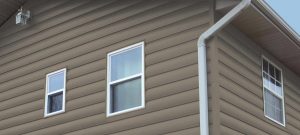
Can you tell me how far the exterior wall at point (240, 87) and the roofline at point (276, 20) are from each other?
2.20ft

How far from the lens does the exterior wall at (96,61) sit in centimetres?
951

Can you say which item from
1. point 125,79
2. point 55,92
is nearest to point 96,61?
point 125,79

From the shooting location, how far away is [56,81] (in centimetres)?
1172

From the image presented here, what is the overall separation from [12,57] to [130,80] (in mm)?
3866

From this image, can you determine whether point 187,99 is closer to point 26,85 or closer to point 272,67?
point 272,67

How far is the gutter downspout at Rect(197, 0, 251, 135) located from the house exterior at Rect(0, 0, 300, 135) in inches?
4.8

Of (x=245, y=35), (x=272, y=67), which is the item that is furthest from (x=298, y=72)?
(x=245, y=35)

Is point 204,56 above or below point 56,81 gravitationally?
below

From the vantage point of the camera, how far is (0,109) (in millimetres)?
12758

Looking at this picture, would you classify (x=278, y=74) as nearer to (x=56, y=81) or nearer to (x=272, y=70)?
(x=272, y=70)


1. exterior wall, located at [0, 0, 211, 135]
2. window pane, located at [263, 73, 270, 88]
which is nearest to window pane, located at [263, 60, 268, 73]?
window pane, located at [263, 73, 270, 88]

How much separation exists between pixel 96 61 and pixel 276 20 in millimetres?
3499

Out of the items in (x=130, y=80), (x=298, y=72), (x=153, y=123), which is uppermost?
(x=298, y=72)

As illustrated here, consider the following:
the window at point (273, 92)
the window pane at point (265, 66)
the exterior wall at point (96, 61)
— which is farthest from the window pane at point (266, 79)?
the exterior wall at point (96, 61)
